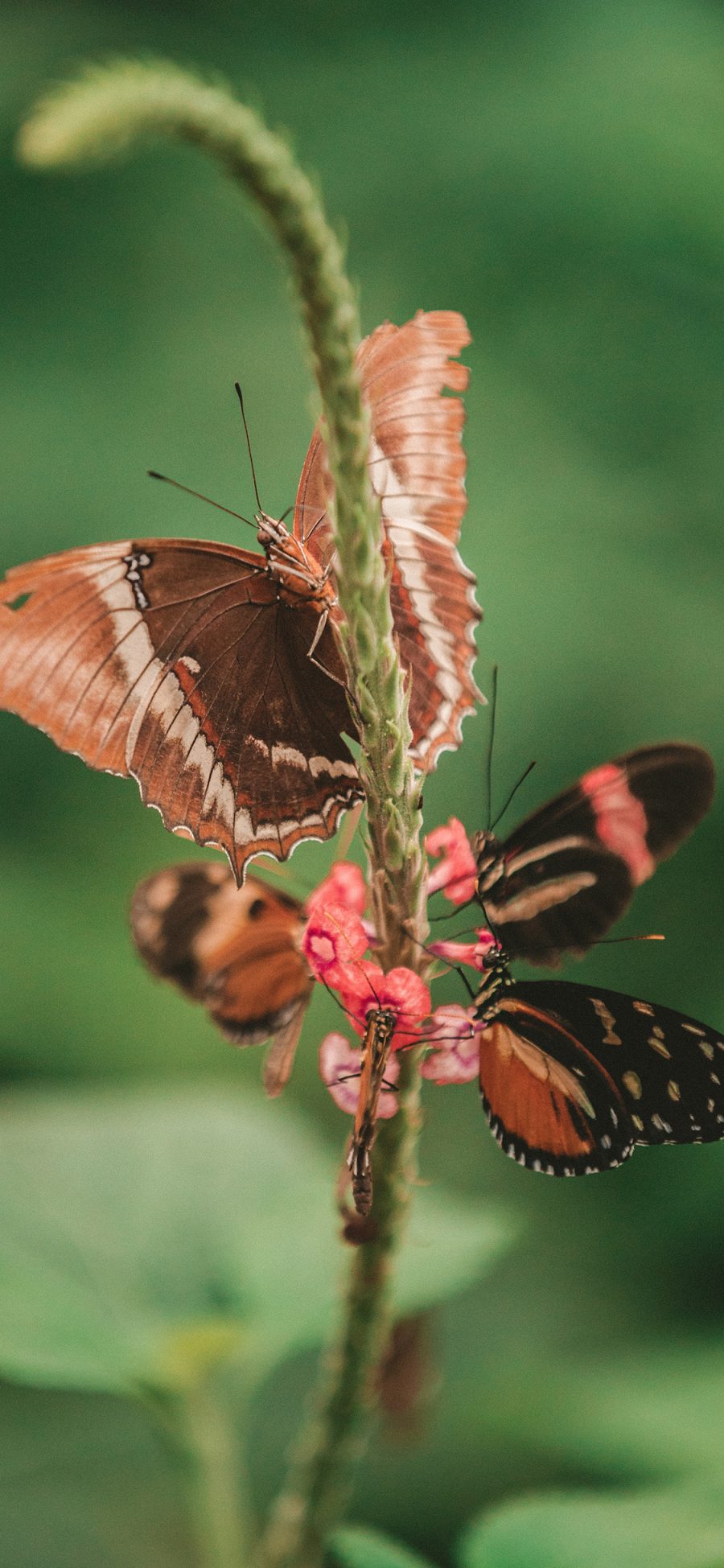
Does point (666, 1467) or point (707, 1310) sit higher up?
point (707, 1310)

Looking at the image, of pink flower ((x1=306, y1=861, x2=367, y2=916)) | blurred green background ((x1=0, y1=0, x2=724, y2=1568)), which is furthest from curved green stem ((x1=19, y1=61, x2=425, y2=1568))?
blurred green background ((x1=0, y1=0, x2=724, y2=1568))

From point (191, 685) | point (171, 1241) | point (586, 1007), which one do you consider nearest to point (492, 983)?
point (586, 1007)

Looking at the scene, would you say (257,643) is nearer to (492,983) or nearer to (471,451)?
(492,983)

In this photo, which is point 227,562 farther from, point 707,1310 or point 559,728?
point 707,1310

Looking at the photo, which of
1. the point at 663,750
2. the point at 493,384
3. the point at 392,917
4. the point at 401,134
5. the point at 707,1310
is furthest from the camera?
the point at 401,134

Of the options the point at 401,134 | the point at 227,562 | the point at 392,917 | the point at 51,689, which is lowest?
the point at 392,917

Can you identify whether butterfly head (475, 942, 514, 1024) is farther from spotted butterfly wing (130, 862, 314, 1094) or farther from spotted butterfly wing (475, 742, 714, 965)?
spotted butterfly wing (130, 862, 314, 1094)

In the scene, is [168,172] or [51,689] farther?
[168,172]

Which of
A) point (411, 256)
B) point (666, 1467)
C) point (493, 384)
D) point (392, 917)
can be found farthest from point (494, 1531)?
point (411, 256)
